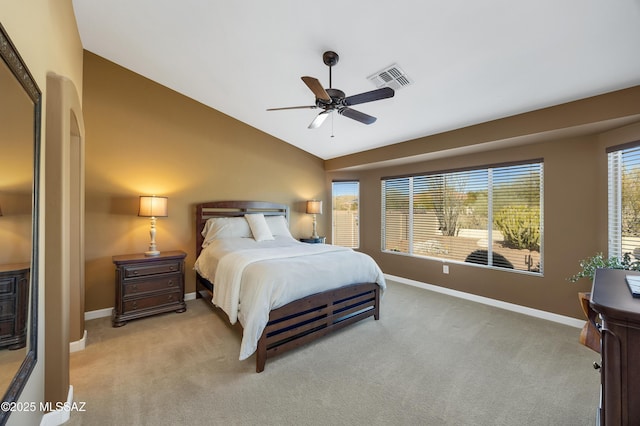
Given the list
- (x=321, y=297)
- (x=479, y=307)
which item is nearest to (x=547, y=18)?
(x=321, y=297)

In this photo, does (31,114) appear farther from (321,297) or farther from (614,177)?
(614,177)

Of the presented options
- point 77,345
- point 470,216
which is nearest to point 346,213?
point 470,216

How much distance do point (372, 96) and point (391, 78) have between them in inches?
26.0

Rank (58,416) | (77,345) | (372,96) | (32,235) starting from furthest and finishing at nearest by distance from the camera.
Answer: (77,345)
(372,96)
(58,416)
(32,235)

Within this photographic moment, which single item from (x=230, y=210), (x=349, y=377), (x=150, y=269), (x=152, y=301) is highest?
(x=230, y=210)

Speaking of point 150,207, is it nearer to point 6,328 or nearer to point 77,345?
point 77,345

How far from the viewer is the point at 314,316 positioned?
2602 millimetres

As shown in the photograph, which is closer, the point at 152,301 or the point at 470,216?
the point at 152,301

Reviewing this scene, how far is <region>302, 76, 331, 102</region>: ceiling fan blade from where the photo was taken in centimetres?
203

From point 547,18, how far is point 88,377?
14.3 ft

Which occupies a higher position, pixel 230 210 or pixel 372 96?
pixel 372 96

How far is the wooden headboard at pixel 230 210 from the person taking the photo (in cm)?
407

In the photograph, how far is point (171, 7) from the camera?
7.93 ft

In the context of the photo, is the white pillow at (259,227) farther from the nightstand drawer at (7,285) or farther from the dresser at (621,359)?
the dresser at (621,359)
